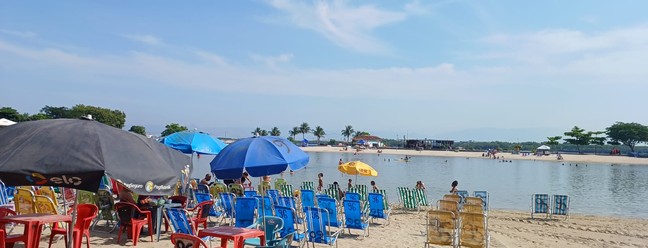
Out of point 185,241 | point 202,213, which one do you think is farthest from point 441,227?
point 185,241

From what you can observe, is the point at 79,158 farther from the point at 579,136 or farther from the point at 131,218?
the point at 579,136

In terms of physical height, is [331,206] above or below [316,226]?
above

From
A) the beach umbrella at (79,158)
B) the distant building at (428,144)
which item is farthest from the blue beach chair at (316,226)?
the distant building at (428,144)

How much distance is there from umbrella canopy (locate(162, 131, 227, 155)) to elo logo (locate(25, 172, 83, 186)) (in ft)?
24.2

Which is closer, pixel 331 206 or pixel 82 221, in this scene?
pixel 82 221

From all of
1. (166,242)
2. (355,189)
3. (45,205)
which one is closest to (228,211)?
(166,242)

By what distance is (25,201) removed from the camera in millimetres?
7418

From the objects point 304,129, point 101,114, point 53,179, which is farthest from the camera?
point 304,129

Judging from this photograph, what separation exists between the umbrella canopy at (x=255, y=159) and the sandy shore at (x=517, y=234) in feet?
6.93

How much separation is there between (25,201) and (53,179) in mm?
4637

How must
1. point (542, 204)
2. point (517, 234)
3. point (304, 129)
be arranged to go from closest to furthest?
point (517, 234) < point (542, 204) < point (304, 129)

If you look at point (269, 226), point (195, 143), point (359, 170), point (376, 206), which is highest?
point (195, 143)

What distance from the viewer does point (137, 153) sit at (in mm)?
4102

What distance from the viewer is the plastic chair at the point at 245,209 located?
7.94 metres
